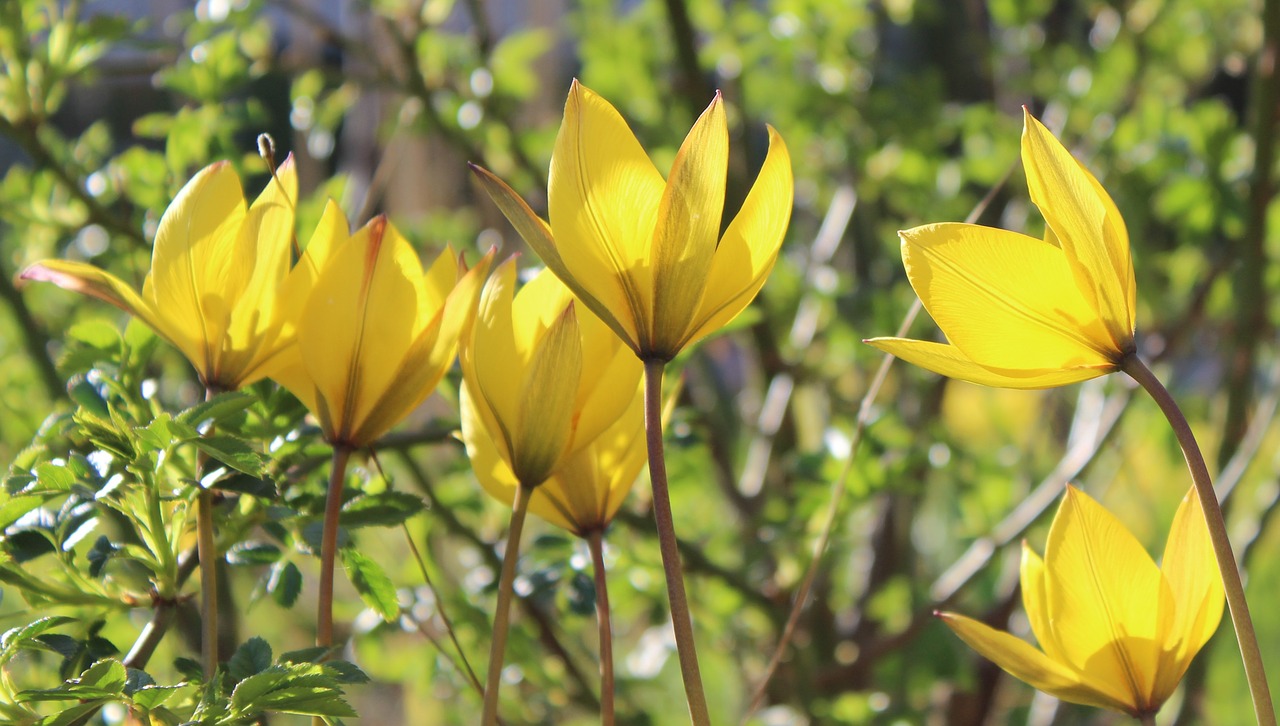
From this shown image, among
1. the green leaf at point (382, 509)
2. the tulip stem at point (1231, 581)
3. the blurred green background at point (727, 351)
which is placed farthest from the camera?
the blurred green background at point (727, 351)

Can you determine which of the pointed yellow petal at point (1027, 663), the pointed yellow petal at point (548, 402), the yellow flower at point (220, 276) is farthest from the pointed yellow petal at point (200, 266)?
the pointed yellow petal at point (1027, 663)

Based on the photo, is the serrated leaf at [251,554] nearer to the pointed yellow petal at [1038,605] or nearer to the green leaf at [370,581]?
the green leaf at [370,581]

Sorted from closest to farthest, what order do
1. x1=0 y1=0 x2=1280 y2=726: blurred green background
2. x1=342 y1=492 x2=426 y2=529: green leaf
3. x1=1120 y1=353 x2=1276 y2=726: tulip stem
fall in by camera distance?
x1=1120 y1=353 x2=1276 y2=726: tulip stem → x1=342 y1=492 x2=426 y2=529: green leaf → x1=0 y1=0 x2=1280 y2=726: blurred green background

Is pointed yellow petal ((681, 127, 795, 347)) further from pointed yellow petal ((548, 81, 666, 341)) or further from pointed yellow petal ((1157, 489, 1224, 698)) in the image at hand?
pointed yellow petal ((1157, 489, 1224, 698))

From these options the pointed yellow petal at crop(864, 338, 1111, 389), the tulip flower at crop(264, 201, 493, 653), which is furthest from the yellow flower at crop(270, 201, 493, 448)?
the pointed yellow petal at crop(864, 338, 1111, 389)

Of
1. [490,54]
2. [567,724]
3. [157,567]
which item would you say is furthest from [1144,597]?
[567,724]

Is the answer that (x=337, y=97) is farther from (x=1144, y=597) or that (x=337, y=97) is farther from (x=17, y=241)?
(x=1144, y=597)
